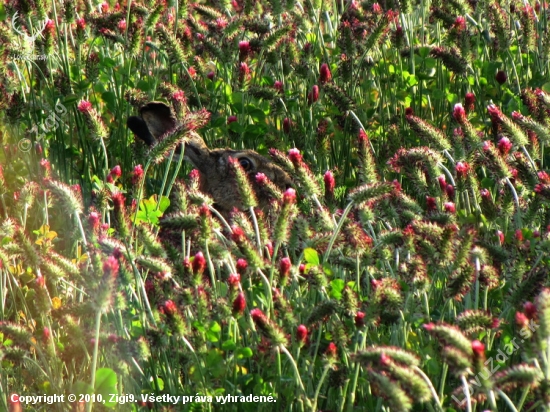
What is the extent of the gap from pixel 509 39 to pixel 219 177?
179cm

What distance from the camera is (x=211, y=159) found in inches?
207

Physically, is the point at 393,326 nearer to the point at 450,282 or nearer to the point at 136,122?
the point at 450,282

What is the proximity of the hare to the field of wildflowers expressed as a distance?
0.09 meters

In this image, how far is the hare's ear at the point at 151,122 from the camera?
204 inches

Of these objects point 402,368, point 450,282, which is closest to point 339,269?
point 450,282

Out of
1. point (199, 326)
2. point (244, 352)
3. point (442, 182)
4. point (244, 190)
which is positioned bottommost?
point (244, 352)

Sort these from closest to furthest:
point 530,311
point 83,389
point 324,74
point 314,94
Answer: point 530,311 < point 83,389 < point 324,74 < point 314,94

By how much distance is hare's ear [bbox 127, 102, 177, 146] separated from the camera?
5188 millimetres

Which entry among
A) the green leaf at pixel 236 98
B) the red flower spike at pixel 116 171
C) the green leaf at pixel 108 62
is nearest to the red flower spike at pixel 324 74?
the green leaf at pixel 236 98

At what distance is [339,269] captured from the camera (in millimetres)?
3660

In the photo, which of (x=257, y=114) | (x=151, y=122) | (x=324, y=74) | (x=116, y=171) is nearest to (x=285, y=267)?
(x=116, y=171)

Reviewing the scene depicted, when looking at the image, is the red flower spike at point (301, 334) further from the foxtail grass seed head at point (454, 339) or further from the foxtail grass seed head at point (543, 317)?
the foxtail grass seed head at point (543, 317)

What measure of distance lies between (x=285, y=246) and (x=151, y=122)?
1.91 m

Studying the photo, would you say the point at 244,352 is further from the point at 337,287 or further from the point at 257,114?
the point at 257,114
